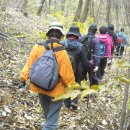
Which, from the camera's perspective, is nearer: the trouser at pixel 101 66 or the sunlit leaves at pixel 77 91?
the sunlit leaves at pixel 77 91

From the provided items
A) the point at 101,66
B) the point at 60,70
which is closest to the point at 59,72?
the point at 60,70

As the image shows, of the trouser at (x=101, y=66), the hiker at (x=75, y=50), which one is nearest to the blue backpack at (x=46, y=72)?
the hiker at (x=75, y=50)

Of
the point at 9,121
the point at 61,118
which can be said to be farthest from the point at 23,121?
the point at 61,118

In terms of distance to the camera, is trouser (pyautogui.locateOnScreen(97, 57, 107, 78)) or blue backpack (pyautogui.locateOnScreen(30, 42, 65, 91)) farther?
trouser (pyautogui.locateOnScreen(97, 57, 107, 78))

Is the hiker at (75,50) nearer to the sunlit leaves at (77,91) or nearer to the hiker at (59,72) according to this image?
the hiker at (59,72)

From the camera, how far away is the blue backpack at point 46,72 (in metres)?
4.75

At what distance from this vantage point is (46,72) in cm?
475

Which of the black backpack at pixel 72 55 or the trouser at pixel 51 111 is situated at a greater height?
the black backpack at pixel 72 55

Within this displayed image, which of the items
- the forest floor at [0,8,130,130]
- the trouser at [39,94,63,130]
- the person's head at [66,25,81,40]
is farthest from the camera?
the person's head at [66,25,81,40]

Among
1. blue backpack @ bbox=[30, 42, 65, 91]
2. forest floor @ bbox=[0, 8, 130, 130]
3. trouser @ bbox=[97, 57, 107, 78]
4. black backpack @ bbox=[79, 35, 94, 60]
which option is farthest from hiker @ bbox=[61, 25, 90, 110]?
trouser @ bbox=[97, 57, 107, 78]

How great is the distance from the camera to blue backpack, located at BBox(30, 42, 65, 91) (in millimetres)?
4750

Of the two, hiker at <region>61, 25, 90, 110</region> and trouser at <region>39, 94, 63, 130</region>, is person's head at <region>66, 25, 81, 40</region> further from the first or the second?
trouser at <region>39, 94, 63, 130</region>

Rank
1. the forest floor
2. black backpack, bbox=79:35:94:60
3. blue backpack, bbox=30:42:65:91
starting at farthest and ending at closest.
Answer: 1. black backpack, bbox=79:35:94:60
2. the forest floor
3. blue backpack, bbox=30:42:65:91

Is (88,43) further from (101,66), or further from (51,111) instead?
(51,111)
